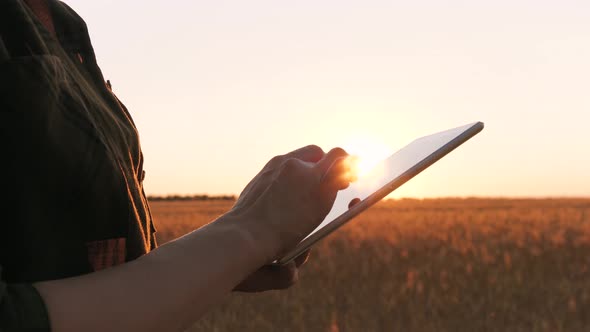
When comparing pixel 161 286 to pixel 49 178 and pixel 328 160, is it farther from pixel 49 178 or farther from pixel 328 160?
pixel 328 160

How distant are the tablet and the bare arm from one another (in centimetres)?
4

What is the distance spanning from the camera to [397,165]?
39.9 inches

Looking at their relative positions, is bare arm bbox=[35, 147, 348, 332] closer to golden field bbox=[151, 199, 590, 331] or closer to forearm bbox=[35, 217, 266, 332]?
forearm bbox=[35, 217, 266, 332]

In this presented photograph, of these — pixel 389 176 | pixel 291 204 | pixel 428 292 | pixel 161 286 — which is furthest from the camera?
pixel 428 292

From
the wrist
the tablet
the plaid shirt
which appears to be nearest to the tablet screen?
the tablet

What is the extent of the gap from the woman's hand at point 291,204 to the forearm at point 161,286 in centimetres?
3

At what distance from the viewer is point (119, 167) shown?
0.81 m

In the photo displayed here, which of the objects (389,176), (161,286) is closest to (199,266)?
(161,286)

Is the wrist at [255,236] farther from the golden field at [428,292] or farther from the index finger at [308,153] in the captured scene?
the golden field at [428,292]

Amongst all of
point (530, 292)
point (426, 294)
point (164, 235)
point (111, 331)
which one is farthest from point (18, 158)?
point (164, 235)

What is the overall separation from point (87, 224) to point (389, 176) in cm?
41

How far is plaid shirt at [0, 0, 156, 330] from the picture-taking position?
71cm

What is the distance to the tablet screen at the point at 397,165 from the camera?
0.93 m

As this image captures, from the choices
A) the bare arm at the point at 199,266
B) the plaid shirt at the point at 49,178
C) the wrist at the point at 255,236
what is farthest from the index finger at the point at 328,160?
the plaid shirt at the point at 49,178
